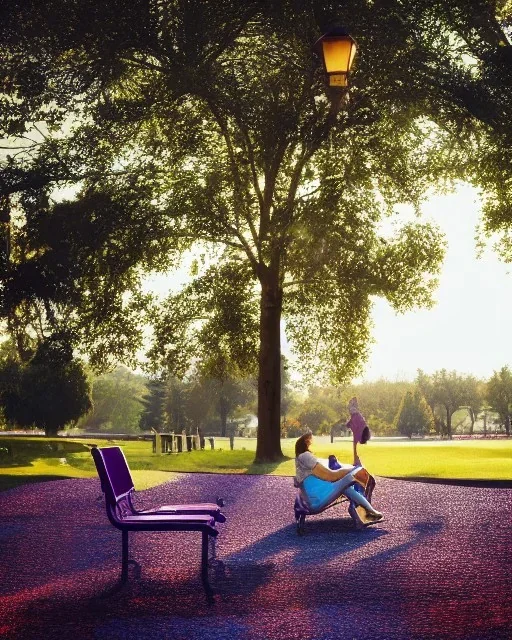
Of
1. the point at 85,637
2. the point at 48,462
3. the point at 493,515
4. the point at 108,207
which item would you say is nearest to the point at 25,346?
the point at 48,462

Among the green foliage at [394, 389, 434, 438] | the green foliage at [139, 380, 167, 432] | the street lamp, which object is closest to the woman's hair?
the street lamp

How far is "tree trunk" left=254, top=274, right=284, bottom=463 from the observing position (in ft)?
92.9

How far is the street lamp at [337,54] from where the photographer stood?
9953 millimetres

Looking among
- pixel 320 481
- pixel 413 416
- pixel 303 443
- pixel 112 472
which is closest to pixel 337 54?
pixel 303 443

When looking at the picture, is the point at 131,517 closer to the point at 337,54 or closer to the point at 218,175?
the point at 337,54

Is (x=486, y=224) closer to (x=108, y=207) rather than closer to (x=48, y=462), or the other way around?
(x=108, y=207)

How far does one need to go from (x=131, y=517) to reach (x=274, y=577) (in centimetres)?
168

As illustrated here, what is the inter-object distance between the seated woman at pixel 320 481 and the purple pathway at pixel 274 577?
18.4 inches

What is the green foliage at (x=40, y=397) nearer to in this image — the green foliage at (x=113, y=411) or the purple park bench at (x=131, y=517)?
the purple park bench at (x=131, y=517)

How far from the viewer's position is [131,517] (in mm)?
8977

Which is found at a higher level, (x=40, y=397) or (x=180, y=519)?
(x=40, y=397)

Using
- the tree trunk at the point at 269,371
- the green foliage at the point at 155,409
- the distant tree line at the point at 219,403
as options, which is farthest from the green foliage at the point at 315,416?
the tree trunk at the point at 269,371

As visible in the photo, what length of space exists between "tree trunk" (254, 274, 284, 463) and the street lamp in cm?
1827

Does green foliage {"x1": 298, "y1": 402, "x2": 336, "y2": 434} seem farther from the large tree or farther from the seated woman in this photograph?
the seated woman
